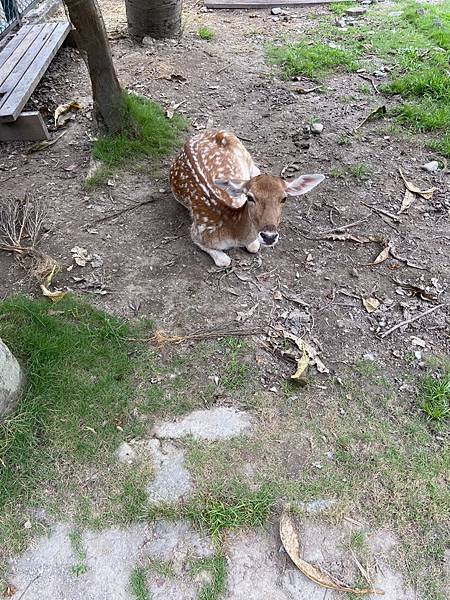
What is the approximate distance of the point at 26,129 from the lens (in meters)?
4.77

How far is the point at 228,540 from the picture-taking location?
92.3 inches

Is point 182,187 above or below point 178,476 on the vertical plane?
above

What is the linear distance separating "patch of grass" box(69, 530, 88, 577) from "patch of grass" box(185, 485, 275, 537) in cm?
48

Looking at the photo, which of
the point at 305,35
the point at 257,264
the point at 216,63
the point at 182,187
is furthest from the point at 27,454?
the point at 305,35

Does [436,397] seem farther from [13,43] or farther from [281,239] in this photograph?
[13,43]

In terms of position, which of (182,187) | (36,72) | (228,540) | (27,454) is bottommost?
(228,540)

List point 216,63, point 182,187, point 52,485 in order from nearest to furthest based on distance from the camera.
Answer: point 52,485 → point 182,187 → point 216,63

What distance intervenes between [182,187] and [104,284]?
93cm

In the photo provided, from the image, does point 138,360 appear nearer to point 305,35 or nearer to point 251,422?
point 251,422

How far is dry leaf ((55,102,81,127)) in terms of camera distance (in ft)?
16.5

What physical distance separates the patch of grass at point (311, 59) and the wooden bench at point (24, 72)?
248 centimetres

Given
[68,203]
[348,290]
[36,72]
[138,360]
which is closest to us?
[138,360]

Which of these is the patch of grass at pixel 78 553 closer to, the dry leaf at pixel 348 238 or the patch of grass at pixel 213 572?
the patch of grass at pixel 213 572

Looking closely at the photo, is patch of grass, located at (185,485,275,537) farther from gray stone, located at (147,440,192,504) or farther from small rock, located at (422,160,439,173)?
small rock, located at (422,160,439,173)
